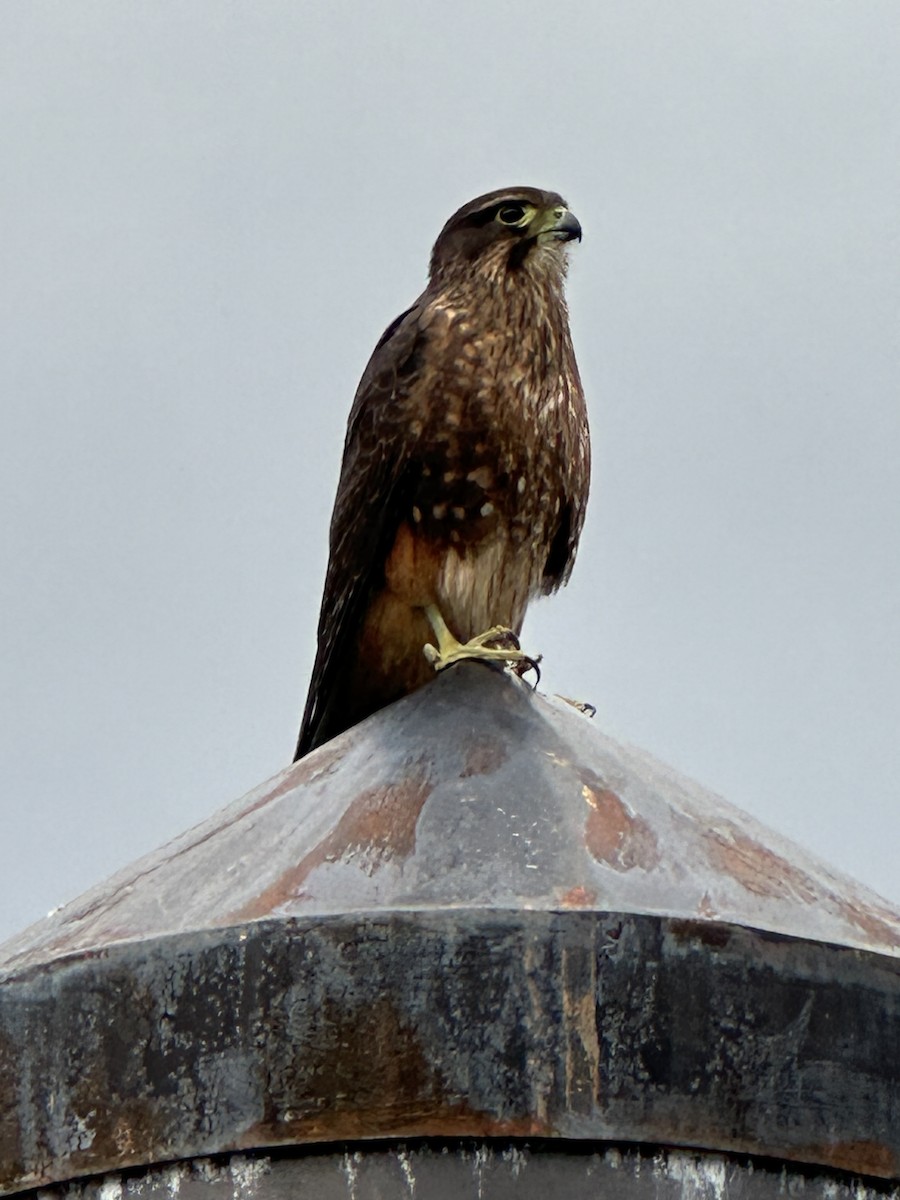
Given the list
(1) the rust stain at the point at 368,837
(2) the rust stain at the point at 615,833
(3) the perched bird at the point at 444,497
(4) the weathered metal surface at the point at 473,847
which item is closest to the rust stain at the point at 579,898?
(4) the weathered metal surface at the point at 473,847

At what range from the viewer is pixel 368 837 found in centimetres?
339

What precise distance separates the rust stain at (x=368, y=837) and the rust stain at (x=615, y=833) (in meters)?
0.28

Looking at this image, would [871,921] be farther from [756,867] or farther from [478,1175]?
[478,1175]

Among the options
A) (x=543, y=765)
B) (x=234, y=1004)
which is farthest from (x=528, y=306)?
(x=234, y=1004)

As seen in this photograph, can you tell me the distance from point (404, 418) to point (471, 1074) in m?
2.90

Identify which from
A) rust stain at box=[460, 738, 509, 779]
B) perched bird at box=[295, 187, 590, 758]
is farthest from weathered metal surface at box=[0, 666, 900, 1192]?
perched bird at box=[295, 187, 590, 758]

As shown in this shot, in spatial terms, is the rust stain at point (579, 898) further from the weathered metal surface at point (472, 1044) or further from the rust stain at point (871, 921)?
the rust stain at point (871, 921)

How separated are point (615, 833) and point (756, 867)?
25 centimetres

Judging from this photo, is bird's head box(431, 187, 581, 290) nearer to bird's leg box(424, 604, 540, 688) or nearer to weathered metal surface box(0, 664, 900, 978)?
bird's leg box(424, 604, 540, 688)

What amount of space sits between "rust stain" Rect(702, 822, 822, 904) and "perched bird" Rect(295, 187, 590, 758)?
197cm

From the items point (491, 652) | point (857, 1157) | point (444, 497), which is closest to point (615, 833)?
point (857, 1157)

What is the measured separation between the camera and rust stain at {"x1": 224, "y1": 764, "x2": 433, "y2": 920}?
3.26 metres

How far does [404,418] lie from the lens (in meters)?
5.65

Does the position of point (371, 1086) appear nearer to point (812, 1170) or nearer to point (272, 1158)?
point (272, 1158)
